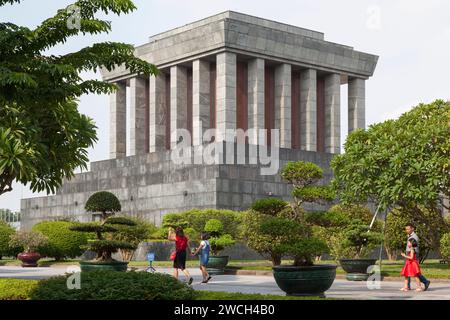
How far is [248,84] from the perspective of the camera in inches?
2398

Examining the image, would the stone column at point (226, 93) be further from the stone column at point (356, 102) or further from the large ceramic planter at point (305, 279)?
the large ceramic planter at point (305, 279)

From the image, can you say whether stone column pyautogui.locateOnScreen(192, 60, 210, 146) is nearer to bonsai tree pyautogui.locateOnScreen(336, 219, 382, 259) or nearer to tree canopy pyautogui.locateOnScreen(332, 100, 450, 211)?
tree canopy pyautogui.locateOnScreen(332, 100, 450, 211)

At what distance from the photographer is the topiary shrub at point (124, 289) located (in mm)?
14633

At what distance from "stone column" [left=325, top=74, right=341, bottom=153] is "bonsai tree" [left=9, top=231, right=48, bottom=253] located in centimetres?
3097

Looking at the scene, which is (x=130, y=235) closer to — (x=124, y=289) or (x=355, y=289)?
(x=355, y=289)

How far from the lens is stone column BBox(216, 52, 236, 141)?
186 feet

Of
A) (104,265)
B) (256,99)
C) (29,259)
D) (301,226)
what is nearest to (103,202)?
(29,259)

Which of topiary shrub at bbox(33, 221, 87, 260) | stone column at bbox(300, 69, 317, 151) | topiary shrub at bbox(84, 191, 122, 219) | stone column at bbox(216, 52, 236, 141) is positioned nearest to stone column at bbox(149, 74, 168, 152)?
stone column at bbox(216, 52, 236, 141)

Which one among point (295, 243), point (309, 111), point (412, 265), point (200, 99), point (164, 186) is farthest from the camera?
point (309, 111)

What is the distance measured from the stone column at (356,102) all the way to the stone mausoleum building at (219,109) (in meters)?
0.10

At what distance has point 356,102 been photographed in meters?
68.8

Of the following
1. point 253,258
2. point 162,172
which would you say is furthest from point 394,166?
point 162,172

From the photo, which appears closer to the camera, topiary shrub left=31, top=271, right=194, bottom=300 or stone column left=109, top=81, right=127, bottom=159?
topiary shrub left=31, top=271, right=194, bottom=300

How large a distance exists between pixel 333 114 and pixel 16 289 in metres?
51.6
